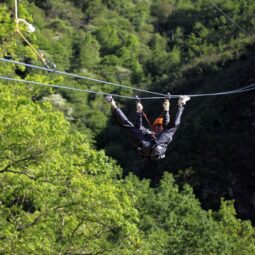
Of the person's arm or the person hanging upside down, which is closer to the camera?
the person hanging upside down

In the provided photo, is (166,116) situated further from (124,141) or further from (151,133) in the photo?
(124,141)

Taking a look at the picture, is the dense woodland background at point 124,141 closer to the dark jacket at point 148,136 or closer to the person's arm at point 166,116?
the dark jacket at point 148,136

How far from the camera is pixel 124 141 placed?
265 ft

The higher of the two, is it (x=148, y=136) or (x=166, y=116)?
(x=166, y=116)

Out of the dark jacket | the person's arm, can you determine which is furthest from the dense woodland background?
the person's arm

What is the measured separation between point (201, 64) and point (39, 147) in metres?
66.6

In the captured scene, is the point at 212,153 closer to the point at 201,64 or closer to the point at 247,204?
the point at 247,204

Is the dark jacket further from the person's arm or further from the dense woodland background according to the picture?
the dense woodland background

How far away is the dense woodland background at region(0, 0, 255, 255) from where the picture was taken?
18953 millimetres

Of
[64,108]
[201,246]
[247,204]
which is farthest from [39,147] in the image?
[64,108]

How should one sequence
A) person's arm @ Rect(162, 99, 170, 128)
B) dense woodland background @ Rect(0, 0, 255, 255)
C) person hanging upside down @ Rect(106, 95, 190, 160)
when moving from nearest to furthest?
person hanging upside down @ Rect(106, 95, 190, 160), person's arm @ Rect(162, 99, 170, 128), dense woodland background @ Rect(0, 0, 255, 255)

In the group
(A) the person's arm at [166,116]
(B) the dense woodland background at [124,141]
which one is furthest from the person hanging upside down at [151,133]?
(B) the dense woodland background at [124,141]

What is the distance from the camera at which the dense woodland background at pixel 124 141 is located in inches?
746

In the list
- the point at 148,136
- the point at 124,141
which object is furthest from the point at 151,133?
the point at 124,141
